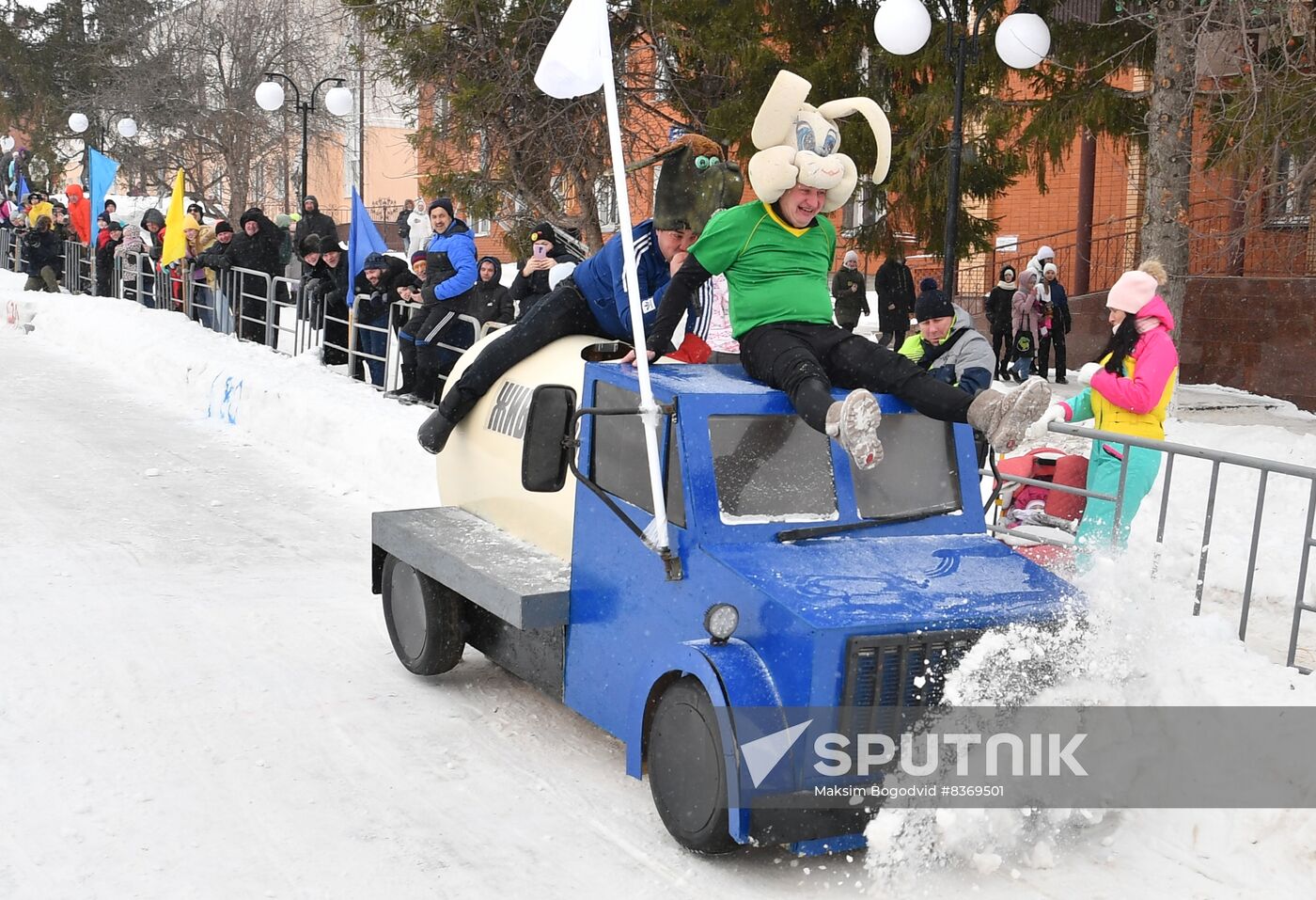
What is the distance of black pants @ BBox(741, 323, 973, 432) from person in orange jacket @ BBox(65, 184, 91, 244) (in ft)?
76.4

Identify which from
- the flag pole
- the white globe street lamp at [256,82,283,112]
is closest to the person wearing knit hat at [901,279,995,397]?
the flag pole

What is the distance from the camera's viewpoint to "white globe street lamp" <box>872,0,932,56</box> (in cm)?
1234

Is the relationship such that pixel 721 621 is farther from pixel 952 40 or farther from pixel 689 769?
pixel 952 40

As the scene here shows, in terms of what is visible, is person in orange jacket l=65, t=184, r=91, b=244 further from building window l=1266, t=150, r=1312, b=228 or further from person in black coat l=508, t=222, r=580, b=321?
building window l=1266, t=150, r=1312, b=228

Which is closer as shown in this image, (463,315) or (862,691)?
(862,691)

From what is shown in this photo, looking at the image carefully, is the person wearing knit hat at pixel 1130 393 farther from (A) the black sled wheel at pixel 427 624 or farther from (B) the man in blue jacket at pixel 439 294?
(B) the man in blue jacket at pixel 439 294

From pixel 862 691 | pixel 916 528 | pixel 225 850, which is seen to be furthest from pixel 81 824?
pixel 916 528

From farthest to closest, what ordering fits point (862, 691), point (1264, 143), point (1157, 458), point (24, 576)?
1. point (1264, 143)
2. point (24, 576)
3. point (1157, 458)
4. point (862, 691)

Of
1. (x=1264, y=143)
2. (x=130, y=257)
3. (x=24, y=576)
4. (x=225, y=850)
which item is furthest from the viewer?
(x=130, y=257)

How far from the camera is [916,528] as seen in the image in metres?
5.24

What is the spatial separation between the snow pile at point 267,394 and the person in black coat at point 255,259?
51cm

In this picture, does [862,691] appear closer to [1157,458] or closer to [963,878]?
[963,878]

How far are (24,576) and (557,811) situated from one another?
449 centimetres

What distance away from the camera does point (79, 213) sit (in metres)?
26.1
